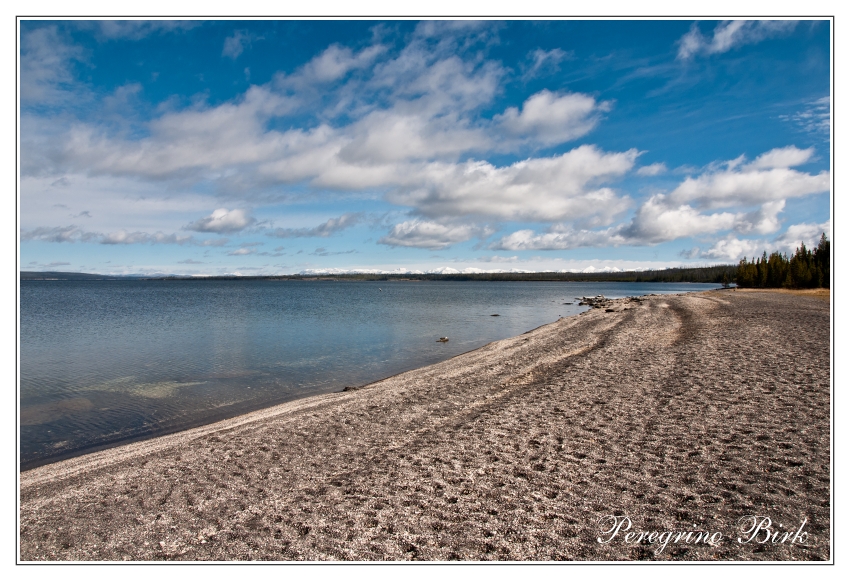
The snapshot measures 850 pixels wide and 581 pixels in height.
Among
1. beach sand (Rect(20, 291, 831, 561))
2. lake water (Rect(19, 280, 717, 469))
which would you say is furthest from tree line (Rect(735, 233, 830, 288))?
beach sand (Rect(20, 291, 831, 561))

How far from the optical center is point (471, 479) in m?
7.23

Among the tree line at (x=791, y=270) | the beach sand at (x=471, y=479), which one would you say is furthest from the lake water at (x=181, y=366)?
the tree line at (x=791, y=270)

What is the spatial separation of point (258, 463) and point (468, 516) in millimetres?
4554

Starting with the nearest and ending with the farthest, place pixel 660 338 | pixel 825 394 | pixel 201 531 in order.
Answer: pixel 201 531 < pixel 825 394 < pixel 660 338

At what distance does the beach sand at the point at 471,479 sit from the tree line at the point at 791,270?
9243 cm

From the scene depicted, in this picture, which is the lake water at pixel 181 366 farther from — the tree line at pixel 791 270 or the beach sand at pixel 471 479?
the tree line at pixel 791 270

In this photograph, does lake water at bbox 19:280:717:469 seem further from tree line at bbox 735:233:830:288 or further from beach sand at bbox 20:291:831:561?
tree line at bbox 735:233:830:288

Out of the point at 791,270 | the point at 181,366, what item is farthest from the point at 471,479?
the point at 791,270

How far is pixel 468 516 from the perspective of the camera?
6043 millimetres

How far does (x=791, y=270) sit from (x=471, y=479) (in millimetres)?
110620

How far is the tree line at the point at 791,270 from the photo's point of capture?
82.3 metres
